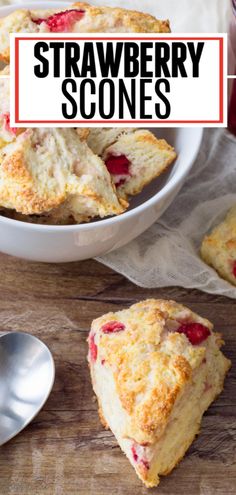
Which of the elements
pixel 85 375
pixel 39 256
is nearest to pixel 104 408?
pixel 85 375

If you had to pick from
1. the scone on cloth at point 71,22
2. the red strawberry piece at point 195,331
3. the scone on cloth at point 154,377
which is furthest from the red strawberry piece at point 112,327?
the scone on cloth at point 71,22

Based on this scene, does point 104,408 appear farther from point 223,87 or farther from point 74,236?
point 223,87

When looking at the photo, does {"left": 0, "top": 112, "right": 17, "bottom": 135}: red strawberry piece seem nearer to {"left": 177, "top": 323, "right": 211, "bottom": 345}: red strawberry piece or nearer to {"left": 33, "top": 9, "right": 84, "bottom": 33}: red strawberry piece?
Answer: {"left": 33, "top": 9, "right": 84, "bottom": 33}: red strawberry piece

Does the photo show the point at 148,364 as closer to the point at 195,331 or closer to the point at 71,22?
the point at 195,331

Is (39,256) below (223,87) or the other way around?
below

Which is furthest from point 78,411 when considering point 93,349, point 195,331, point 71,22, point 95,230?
point 71,22

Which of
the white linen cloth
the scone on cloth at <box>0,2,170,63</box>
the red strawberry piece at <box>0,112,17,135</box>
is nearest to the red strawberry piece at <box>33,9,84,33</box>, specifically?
the scone on cloth at <box>0,2,170,63</box>
